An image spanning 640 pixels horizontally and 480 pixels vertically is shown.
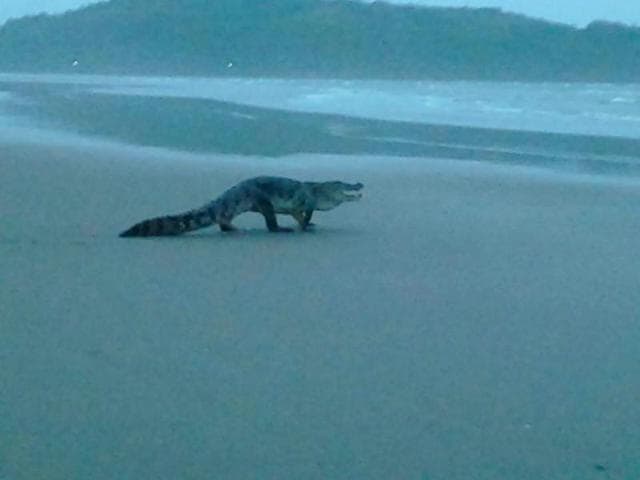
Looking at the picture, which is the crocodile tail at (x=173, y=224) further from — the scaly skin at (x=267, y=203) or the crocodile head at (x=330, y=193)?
the crocodile head at (x=330, y=193)

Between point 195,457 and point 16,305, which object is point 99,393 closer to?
point 195,457

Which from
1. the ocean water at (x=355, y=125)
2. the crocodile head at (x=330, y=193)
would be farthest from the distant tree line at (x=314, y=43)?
the crocodile head at (x=330, y=193)

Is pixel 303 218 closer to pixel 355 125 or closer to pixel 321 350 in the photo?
pixel 321 350

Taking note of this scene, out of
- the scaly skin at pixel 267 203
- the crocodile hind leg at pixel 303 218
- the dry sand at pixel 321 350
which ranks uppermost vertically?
the scaly skin at pixel 267 203

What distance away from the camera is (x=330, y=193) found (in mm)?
10156

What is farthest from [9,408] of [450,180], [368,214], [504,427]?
[450,180]

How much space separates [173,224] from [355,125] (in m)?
15.8

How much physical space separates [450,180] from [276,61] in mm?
67703

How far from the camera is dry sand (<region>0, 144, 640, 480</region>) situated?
180 inches

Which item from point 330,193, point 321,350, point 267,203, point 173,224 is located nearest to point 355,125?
point 330,193

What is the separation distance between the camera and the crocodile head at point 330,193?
10102 mm

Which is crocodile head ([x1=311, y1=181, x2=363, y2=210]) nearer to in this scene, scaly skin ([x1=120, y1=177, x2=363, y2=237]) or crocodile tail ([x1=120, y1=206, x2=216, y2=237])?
scaly skin ([x1=120, y1=177, x2=363, y2=237])

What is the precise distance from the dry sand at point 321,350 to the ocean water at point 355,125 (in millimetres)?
7970

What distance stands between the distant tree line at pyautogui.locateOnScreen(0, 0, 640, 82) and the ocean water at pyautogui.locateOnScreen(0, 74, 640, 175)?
3035 cm
